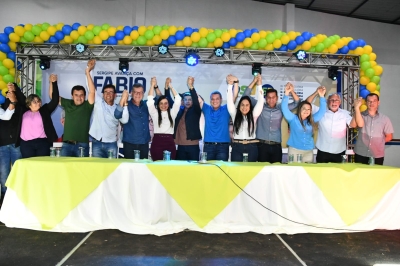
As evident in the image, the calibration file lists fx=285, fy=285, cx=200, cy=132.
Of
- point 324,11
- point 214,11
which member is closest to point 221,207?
point 214,11

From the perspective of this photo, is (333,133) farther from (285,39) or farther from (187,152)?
(285,39)

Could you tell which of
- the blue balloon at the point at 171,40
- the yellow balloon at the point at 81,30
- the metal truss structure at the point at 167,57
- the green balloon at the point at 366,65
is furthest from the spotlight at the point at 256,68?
the yellow balloon at the point at 81,30

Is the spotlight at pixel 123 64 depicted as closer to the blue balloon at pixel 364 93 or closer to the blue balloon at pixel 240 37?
the blue balloon at pixel 240 37

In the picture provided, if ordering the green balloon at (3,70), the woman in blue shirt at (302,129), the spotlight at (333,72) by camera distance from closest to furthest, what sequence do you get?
the woman in blue shirt at (302,129) < the green balloon at (3,70) < the spotlight at (333,72)

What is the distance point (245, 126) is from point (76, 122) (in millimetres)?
2073

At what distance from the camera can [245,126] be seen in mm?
3432

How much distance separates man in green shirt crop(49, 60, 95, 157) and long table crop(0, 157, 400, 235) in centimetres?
94

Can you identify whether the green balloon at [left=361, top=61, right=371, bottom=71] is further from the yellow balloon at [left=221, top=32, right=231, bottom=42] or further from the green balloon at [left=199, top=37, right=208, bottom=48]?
the green balloon at [left=199, top=37, right=208, bottom=48]

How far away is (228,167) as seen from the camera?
2.52 m

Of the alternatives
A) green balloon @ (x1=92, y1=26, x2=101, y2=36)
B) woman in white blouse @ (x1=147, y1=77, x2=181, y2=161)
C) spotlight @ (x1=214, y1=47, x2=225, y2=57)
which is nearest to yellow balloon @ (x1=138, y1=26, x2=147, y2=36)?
green balloon @ (x1=92, y1=26, x2=101, y2=36)

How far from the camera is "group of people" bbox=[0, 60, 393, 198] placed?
3.43 m

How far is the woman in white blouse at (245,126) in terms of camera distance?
339 cm

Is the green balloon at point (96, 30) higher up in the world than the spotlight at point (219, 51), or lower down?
higher up

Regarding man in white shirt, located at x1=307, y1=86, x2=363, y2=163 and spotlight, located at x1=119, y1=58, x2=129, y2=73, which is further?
spotlight, located at x1=119, y1=58, x2=129, y2=73
